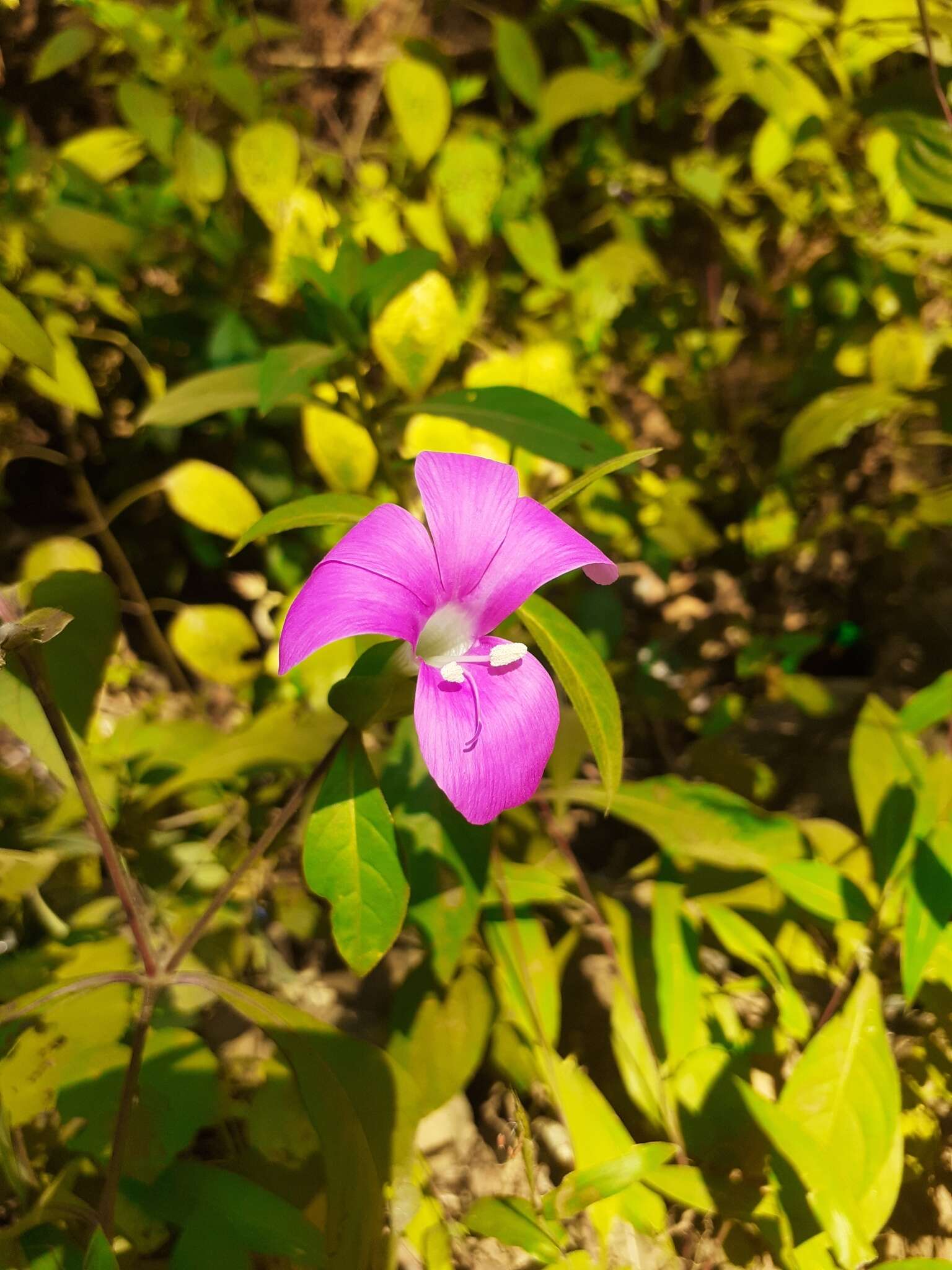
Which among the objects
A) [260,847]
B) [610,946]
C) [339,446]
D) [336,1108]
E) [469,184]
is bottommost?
[610,946]

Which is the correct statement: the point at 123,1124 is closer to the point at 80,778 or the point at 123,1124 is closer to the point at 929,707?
the point at 80,778

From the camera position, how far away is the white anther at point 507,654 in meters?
0.47

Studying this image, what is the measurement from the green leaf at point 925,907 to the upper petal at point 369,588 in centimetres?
55

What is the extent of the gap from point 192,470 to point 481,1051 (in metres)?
0.81

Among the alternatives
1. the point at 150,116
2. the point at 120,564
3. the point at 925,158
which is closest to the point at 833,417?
the point at 925,158

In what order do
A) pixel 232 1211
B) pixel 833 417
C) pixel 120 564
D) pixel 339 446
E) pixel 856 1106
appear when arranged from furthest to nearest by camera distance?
pixel 120 564 < pixel 833 417 < pixel 339 446 < pixel 856 1106 < pixel 232 1211

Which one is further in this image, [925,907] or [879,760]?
[879,760]

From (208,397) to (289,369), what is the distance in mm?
145

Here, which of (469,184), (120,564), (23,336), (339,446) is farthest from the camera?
(120,564)

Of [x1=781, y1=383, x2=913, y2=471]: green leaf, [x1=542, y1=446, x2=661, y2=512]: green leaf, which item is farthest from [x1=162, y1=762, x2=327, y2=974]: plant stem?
[x1=781, y1=383, x2=913, y2=471]: green leaf

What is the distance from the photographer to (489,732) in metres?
0.46

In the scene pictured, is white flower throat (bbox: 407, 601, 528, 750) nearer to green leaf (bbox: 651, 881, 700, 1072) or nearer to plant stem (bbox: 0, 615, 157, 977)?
plant stem (bbox: 0, 615, 157, 977)

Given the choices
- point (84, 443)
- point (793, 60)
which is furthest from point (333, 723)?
point (793, 60)

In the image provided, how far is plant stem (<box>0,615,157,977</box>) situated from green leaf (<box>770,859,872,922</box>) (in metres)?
0.59
